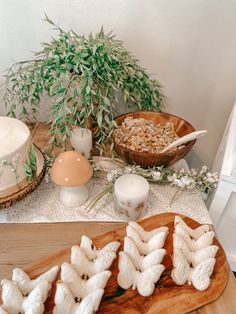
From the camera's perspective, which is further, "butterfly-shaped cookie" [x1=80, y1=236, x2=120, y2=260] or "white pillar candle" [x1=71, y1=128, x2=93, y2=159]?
"white pillar candle" [x1=71, y1=128, x2=93, y2=159]

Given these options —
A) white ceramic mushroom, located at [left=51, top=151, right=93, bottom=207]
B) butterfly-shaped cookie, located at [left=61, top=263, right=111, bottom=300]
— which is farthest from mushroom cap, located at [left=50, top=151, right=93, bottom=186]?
butterfly-shaped cookie, located at [left=61, top=263, right=111, bottom=300]

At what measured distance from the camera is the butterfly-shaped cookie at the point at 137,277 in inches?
19.7

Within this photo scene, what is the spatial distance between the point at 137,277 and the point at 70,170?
0.27m

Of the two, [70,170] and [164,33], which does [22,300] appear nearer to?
[70,170]

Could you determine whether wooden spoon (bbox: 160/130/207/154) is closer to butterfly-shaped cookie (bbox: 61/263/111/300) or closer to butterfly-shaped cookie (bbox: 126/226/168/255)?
butterfly-shaped cookie (bbox: 126/226/168/255)

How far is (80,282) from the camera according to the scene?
0.49m

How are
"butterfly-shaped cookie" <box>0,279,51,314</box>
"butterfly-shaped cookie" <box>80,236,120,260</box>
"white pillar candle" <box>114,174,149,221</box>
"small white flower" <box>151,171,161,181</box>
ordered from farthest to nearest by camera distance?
1. "small white flower" <box>151,171,161,181</box>
2. "white pillar candle" <box>114,174,149,221</box>
3. "butterfly-shaped cookie" <box>80,236,120,260</box>
4. "butterfly-shaped cookie" <box>0,279,51,314</box>

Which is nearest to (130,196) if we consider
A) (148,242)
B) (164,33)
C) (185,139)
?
(148,242)

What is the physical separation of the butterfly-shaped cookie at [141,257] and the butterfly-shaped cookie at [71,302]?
100 millimetres

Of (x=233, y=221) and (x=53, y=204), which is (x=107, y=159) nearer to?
(x=53, y=204)

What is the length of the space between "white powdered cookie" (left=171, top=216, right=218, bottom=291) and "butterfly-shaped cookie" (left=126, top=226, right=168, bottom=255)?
29 mm

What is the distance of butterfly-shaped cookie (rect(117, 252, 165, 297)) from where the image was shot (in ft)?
1.64

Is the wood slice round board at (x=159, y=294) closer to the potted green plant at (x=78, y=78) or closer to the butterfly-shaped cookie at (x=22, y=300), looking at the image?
the butterfly-shaped cookie at (x=22, y=300)

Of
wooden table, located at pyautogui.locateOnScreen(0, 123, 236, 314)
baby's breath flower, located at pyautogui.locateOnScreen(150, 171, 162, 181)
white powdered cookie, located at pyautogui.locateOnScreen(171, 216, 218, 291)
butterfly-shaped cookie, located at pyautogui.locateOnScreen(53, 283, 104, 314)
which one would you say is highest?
baby's breath flower, located at pyautogui.locateOnScreen(150, 171, 162, 181)
